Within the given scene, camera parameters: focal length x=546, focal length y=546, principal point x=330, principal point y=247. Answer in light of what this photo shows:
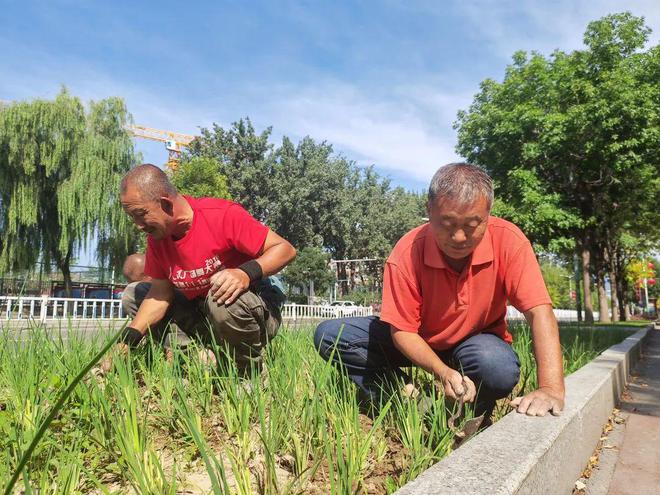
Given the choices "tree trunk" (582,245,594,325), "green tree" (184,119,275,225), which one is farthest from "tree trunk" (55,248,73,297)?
"tree trunk" (582,245,594,325)

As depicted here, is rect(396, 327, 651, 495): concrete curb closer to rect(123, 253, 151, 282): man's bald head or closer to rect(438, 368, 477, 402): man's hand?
rect(438, 368, 477, 402): man's hand

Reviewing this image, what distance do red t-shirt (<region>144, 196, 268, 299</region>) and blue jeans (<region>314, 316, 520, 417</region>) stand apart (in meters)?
0.65

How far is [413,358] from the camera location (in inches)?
84.0

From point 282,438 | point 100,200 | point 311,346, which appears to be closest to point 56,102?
point 100,200

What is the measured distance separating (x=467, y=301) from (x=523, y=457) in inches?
→ 32.5

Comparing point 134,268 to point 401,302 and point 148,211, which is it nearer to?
point 148,211

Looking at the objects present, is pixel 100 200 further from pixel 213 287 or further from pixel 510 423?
pixel 510 423

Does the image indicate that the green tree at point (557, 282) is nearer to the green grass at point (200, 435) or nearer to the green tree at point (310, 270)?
the green tree at point (310, 270)

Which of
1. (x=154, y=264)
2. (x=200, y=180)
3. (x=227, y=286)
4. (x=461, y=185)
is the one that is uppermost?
(x=200, y=180)

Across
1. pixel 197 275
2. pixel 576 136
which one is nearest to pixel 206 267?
pixel 197 275

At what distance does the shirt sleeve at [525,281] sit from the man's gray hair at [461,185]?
30cm

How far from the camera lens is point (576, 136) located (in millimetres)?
14422

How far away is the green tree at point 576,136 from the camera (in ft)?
45.3

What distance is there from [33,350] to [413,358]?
5.17 feet
